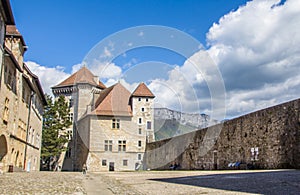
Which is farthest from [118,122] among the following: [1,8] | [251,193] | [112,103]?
[251,193]

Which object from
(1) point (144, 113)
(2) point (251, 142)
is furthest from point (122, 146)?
(2) point (251, 142)

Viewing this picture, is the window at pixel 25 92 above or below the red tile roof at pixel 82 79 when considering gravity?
below

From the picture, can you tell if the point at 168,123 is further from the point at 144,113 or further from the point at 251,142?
the point at 251,142

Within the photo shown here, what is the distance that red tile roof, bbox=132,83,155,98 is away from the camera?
44500 mm

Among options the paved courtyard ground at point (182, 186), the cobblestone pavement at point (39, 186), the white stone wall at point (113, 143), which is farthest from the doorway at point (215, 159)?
the white stone wall at point (113, 143)

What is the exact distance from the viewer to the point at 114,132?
41344 millimetres

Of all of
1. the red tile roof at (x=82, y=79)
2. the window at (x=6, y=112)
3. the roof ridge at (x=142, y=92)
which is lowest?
the window at (x=6, y=112)

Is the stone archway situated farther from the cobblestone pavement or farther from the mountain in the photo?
the mountain

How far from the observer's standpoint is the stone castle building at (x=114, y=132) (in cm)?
4038

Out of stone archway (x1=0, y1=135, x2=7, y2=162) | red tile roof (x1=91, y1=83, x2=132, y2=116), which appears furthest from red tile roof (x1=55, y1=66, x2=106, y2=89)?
stone archway (x1=0, y1=135, x2=7, y2=162)

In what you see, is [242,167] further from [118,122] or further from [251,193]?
[118,122]

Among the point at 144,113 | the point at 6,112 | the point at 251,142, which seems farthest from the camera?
the point at 144,113

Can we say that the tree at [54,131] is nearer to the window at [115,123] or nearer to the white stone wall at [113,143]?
the white stone wall at [113,143]

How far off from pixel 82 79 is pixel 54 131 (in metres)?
9.76
